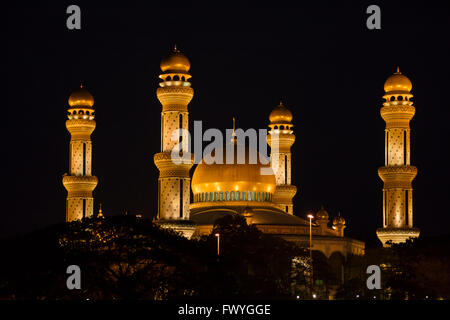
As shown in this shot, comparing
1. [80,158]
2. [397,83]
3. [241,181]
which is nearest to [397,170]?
[397,83]

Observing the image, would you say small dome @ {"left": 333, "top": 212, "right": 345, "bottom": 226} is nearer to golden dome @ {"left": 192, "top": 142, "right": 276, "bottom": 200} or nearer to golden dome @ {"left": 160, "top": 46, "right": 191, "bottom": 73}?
golden dome @ {"left": 192, "top": 142, "right": 276, "bottom": 200}

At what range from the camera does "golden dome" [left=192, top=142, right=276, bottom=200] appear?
111 meters

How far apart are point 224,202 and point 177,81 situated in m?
18.5

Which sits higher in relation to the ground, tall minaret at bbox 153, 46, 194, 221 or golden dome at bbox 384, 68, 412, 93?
golden dome at bbox 384, 68, 412, 93

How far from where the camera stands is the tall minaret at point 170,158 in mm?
94500

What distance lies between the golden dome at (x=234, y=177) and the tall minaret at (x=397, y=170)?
552 inches

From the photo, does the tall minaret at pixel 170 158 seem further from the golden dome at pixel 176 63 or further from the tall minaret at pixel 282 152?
the tall minaret at pixel 282 152

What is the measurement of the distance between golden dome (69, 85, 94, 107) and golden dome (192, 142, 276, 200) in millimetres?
12688

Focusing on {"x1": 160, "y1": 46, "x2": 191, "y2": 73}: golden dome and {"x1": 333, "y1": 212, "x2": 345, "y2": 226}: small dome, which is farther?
{"x1": 333, "y1": 212, "x2": 345, "y2": 226}: small dome

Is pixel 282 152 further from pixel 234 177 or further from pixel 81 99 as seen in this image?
pixel 81 99

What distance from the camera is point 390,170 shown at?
9950cm

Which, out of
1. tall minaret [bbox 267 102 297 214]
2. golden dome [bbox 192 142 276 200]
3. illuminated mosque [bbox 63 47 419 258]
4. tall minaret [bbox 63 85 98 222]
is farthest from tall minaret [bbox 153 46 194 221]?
tall minaret [bbox 267 102 297 214]

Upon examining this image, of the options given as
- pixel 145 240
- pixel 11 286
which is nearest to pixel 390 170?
pixel 145 240
